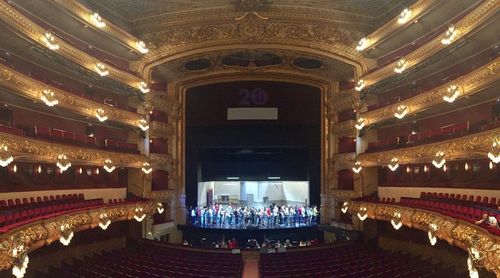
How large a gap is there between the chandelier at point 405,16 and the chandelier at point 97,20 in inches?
580

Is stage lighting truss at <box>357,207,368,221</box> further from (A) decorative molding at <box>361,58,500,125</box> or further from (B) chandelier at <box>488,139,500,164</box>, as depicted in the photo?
(B) chandelier at <box>488,139,500,164</box>

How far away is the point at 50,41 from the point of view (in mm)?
17312

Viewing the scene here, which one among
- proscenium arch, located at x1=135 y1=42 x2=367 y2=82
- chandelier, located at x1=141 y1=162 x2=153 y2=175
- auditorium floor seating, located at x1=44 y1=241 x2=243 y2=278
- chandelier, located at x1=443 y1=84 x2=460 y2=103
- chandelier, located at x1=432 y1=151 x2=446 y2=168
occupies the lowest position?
auditorium floor seating, located at x1=44 y1=241 x2=243 y2=278

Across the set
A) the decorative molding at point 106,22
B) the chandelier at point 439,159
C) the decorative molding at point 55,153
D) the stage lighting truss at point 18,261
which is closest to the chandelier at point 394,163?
the chandelier at point 439,159

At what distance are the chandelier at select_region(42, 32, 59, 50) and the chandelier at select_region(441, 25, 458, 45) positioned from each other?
16.5 m

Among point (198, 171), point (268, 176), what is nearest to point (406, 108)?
point (268, 176)

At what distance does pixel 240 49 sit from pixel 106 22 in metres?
7.96

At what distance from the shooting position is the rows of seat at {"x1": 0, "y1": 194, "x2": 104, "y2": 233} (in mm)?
12520

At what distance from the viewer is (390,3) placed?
22203 millimetres

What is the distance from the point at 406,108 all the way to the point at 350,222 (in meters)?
8.81

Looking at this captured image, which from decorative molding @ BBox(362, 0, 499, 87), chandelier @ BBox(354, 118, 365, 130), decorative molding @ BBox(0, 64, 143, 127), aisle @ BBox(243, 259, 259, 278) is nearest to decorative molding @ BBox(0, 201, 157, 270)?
decorative molding @ BBox(0, 64, 143, 127)

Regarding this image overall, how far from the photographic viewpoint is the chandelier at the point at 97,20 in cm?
2000

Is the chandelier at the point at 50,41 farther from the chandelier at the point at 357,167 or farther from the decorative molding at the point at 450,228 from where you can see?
the chandelier at the point at 357,167

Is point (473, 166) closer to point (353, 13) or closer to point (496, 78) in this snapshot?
point (496, 78)
